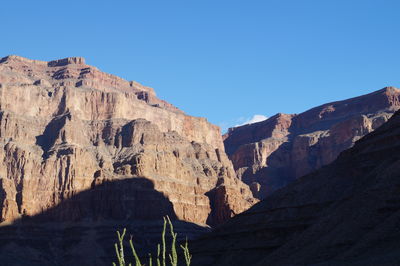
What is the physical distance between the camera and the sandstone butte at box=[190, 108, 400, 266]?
230ft

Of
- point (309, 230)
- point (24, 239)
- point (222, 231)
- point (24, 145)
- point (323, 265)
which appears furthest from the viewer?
point (24, 145)

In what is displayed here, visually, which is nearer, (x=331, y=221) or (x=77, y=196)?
(x=331, y=221)

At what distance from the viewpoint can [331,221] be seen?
3356 inches

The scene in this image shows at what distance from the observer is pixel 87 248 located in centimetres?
16262

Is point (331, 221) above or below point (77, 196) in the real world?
below

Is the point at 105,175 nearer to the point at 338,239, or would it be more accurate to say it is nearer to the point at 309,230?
the point at 309,230

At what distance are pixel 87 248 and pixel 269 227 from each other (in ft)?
223

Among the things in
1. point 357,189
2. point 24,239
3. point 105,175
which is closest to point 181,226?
point 105,175

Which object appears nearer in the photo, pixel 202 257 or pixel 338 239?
pixel 338 239

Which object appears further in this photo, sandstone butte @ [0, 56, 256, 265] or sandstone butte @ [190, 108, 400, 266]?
sandstone butte @ [0, 56, 256, 265]

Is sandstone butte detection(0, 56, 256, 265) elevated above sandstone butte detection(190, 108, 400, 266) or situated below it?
above

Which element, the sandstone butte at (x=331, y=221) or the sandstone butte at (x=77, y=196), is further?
the sandstone butte at (x=77, y=196)

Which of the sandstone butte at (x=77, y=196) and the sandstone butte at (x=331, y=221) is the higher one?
the sandstone butte at (x=77, y=196)

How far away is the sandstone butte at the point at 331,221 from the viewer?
230 ft
